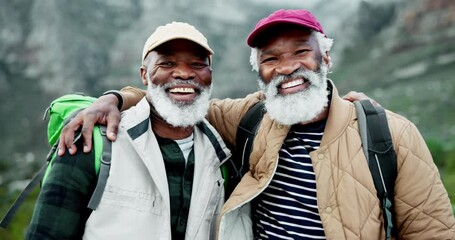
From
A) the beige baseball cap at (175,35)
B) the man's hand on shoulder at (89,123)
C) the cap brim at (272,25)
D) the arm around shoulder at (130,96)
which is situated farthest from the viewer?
the arm around shoulder at (130,96)

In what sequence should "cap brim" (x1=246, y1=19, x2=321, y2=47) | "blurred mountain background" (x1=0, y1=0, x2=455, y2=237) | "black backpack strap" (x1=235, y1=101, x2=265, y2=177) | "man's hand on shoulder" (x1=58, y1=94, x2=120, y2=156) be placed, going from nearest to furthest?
"man's hand on shoulder" (x1=58, y1=94, x2=120, y2=156) → "cap brim" (x1=246, y1=19, x2=321, y2=47) → "black backpack strap" (x1=235, y1=101, x2=265, y2=177) → "blurred mountain background" (x1=0, y1=0, x2=455, y2=237)

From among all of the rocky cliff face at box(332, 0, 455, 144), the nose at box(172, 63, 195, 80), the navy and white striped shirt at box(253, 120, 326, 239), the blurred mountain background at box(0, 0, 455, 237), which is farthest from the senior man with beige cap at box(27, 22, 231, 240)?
the rocky cliff face at box(332, 0, 455, 144)

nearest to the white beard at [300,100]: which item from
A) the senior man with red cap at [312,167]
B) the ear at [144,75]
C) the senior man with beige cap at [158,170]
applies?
the senior man with red cap at [312,167]

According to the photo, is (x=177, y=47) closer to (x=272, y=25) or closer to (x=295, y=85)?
(x=272, y=25)

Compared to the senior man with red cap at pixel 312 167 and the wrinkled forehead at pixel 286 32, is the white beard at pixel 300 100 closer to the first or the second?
the senior man with red cap at pixel 312 167

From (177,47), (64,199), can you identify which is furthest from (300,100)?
(64,199)

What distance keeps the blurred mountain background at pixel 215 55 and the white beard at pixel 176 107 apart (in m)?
5.85

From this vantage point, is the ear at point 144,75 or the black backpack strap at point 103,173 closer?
the black backpack strap at point 103,173

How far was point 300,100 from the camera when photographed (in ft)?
10.7

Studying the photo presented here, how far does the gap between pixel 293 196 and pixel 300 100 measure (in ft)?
2.31

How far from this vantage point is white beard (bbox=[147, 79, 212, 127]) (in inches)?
131

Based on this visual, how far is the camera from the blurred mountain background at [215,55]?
879 inches

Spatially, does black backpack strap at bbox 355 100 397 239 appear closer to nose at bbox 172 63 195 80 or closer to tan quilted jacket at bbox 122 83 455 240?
tan quilted jacket at bbox 122 83 455 240

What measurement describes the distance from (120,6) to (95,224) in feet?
264
